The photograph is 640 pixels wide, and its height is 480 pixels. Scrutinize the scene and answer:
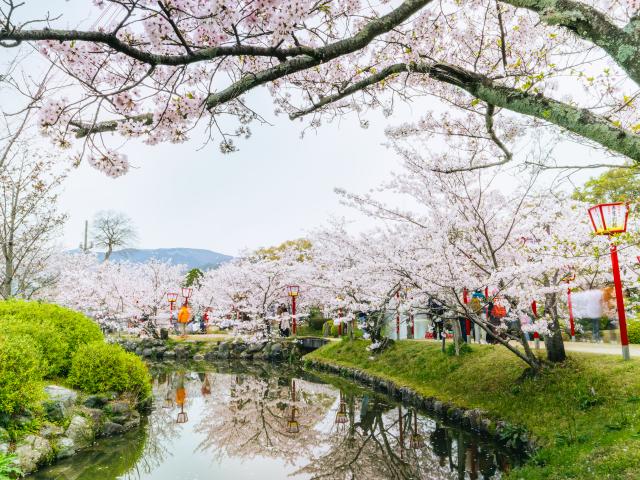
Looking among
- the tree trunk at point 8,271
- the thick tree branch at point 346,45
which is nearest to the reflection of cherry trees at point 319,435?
the tree trunk at point 8,271

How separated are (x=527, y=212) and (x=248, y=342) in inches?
668

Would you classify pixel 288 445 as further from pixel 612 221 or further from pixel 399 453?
pixel 612 221

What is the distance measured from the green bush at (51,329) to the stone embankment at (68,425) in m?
0.82

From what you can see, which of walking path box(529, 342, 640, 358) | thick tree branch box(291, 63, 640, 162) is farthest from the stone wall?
thick tree branch box(291, 63, 640, 162)

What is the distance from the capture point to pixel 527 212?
997 cm

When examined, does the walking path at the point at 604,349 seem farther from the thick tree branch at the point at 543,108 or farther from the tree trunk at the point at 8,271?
the tree trunk at the point at 8,271

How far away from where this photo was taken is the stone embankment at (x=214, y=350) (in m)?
22.2

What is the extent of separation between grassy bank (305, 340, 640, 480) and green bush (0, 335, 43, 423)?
742cm

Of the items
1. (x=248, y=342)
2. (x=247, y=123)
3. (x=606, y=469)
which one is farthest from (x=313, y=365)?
(x=247, y=123)

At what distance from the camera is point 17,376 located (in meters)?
6.91

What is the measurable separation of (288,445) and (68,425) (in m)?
4.01

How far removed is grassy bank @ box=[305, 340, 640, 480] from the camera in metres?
5.46

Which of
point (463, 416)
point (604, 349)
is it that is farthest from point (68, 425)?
point (604, 349)

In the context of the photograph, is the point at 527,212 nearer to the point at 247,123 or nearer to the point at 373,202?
the point at 373,202
